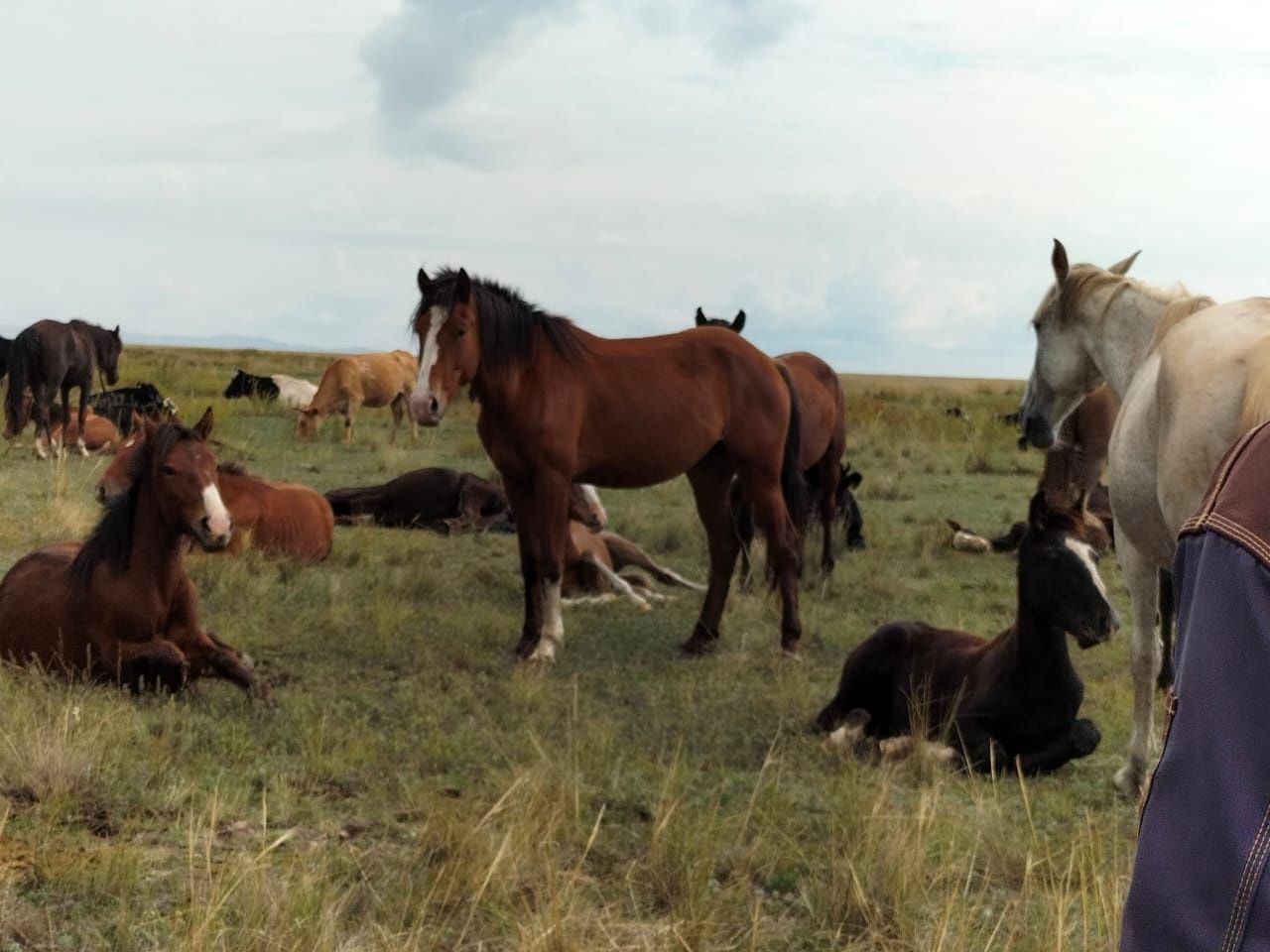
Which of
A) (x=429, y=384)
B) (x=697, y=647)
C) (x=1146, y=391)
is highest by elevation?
(x=1146, y=391)

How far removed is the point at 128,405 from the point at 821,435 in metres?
13.3

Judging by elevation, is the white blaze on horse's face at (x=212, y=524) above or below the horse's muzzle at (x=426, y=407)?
below

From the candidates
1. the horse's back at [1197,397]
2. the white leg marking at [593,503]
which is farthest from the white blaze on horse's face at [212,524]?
the white leg marking at [593,503]

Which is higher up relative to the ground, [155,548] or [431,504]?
[155,548]

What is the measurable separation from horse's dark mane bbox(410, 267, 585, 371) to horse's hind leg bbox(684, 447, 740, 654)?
1415 millimetres

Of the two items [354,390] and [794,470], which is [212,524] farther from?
[354,390]

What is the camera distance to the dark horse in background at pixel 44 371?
16.4m

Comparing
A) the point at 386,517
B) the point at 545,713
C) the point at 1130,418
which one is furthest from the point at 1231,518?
the point at 386,517

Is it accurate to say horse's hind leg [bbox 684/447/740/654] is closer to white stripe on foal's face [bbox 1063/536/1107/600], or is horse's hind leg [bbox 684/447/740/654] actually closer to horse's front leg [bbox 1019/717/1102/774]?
horse's front leg [bbox 1019/717/1102/774]

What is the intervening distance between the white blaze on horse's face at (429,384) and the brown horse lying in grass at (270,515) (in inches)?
107

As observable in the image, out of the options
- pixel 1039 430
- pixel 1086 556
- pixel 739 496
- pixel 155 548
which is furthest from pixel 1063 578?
pixel 739 496

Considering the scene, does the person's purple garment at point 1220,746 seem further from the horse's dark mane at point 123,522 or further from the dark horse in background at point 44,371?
the dark horse in background at point 44,371

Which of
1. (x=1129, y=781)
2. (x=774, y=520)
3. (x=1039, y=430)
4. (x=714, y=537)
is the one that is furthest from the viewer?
(x=714, y=537)

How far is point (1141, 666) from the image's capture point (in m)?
5.34
